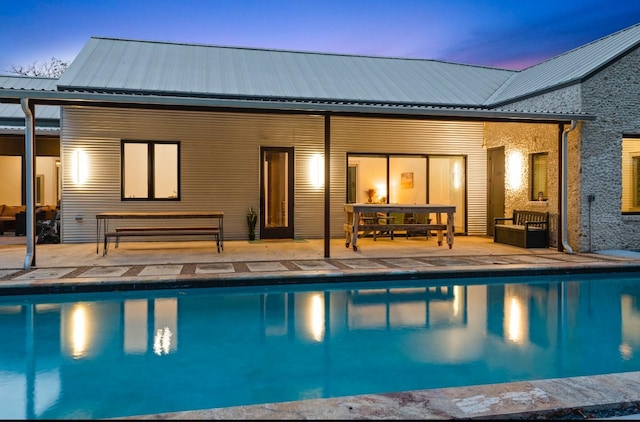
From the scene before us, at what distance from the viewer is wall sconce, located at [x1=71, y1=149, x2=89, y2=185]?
1098 centimetres

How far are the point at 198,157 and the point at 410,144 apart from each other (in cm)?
503

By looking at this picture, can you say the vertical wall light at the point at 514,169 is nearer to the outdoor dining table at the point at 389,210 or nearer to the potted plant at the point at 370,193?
the outdoor dining table at the point at 389,210

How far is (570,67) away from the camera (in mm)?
11016

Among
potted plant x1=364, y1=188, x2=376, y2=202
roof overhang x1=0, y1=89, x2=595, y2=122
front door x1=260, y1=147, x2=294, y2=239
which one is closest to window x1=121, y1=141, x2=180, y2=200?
front door x1=260, y1=147, x2=294, y2=239

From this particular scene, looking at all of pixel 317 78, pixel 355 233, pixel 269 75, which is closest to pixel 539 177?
pixel 355 233

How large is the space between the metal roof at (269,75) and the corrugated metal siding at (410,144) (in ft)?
2.17

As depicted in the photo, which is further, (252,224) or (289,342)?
(252,224)

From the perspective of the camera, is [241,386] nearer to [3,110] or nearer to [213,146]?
[213,146]

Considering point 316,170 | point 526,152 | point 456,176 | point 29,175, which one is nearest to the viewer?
point 29,175

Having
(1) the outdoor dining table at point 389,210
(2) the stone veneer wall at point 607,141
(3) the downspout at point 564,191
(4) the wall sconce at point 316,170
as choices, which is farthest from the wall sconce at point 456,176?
(2) the stone veneer wall at point 607,141

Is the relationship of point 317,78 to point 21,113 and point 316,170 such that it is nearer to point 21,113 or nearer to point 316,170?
point 316,170

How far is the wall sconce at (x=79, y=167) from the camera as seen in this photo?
11.0 meters

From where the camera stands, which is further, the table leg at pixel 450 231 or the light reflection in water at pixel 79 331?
the table leg at pixel 450 231

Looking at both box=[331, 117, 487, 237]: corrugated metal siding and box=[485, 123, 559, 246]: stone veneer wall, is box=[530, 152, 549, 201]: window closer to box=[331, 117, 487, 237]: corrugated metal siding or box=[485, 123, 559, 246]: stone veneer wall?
box=[485, 123, 559, 246]: stone veneer wall
